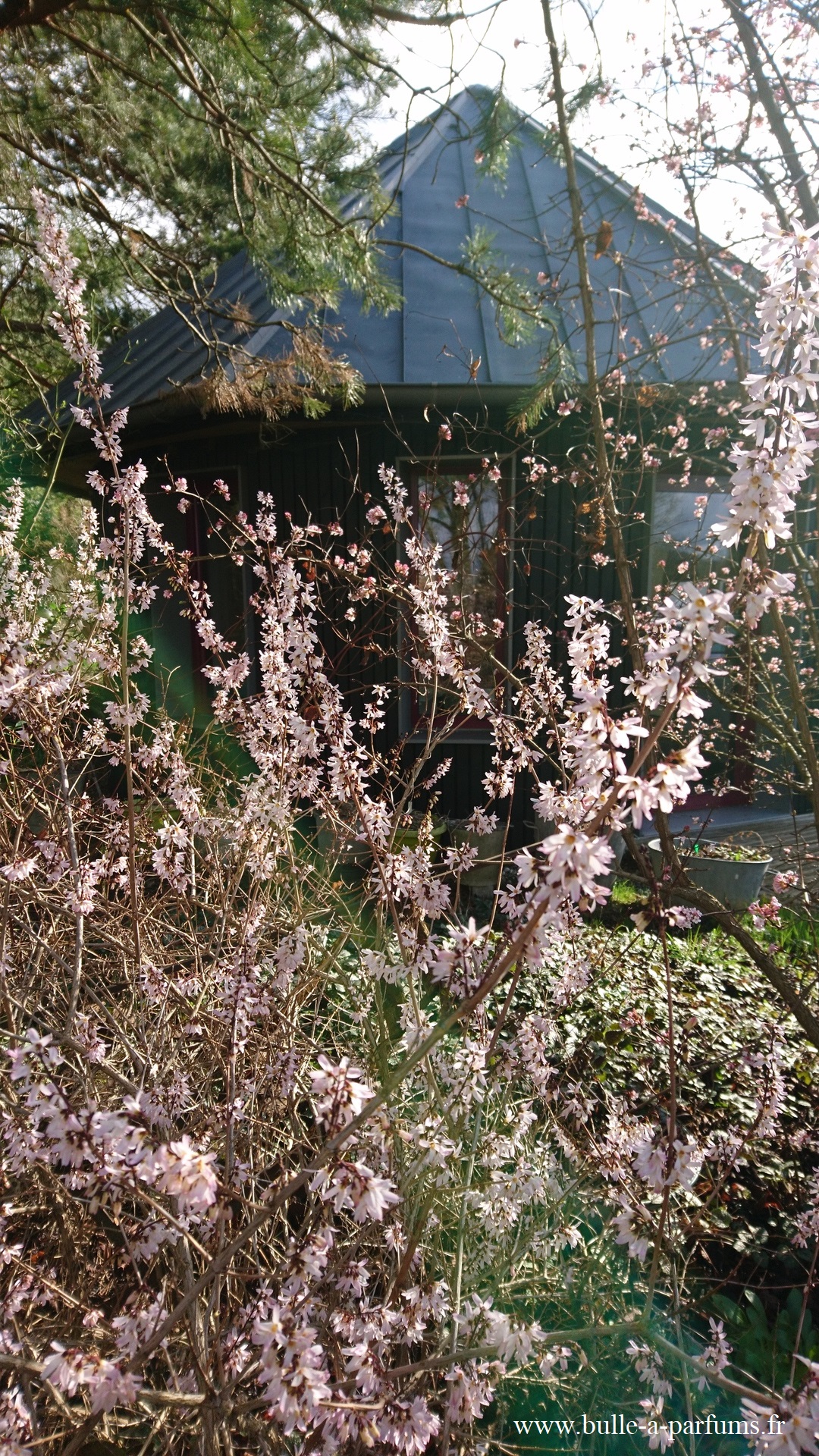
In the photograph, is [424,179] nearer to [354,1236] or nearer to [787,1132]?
[787,1132]

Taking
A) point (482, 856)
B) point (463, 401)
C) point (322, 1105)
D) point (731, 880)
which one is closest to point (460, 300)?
point (463, 401)

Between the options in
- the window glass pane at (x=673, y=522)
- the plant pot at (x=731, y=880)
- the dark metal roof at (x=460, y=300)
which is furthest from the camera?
the window glass pane at (x=673, y=522)

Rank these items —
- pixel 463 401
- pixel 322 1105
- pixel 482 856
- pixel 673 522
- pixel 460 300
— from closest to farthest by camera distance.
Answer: pixel 322 1105 → pixel 463 401 → pixel 482 856 → pixel 460 300 → pixel 673 522

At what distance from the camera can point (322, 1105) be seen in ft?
4.00

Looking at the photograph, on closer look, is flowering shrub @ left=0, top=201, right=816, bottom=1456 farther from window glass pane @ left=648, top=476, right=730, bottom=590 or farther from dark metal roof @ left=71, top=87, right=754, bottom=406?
window glass pane @ left=648, top=476, right=730, bottom=590

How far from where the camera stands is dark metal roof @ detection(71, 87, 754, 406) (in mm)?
6379

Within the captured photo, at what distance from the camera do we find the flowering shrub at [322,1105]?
132cm

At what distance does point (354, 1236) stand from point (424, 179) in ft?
29.3

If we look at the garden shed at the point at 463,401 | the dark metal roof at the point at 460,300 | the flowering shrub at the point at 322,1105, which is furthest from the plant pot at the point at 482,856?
the dark metal roof at the point at 460,300

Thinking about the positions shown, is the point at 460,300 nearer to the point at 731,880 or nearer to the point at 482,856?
the point at 482,856

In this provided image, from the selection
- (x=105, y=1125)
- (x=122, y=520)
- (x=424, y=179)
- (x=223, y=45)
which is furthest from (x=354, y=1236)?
(x=424, y=179)

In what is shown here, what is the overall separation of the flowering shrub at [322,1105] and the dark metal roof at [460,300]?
11.3 feet

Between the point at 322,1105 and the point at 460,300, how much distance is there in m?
7.27

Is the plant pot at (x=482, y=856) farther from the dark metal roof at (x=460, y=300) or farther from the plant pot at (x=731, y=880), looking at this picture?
the dark metal roof at (x=460, y=300)
